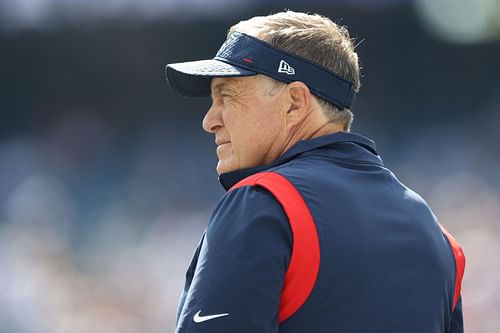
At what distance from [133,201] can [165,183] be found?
27 cm

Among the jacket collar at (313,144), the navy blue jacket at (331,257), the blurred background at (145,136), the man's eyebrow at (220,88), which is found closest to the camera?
the navy blue jacket at (331,257)

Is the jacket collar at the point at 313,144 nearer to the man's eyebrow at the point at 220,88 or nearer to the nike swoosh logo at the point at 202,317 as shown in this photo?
the man's eyebrow at the point at 220,88

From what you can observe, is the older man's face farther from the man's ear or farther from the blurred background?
the blurred background

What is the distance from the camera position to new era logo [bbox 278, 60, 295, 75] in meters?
1.54

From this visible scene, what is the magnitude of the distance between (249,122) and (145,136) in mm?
4981

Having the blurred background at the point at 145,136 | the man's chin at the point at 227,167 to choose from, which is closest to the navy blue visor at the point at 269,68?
the man's chin at the point at 227,167

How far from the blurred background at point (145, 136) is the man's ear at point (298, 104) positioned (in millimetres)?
4337

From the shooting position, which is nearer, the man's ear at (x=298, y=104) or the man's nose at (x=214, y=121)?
the man's ear at (x=298, y=104)

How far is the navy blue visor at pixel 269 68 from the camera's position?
154 centimetres

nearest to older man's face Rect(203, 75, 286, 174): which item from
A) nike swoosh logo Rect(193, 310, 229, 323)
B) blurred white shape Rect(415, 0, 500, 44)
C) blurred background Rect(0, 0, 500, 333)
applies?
nike swoosh logo Rect(193, 310, 229, 323)

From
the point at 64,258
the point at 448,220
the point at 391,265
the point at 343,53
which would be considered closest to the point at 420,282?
the point at 391,265

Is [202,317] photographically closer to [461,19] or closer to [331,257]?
[331,257]

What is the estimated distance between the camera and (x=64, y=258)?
6070 mm

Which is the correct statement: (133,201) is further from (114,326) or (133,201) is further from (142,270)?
(114,326)
